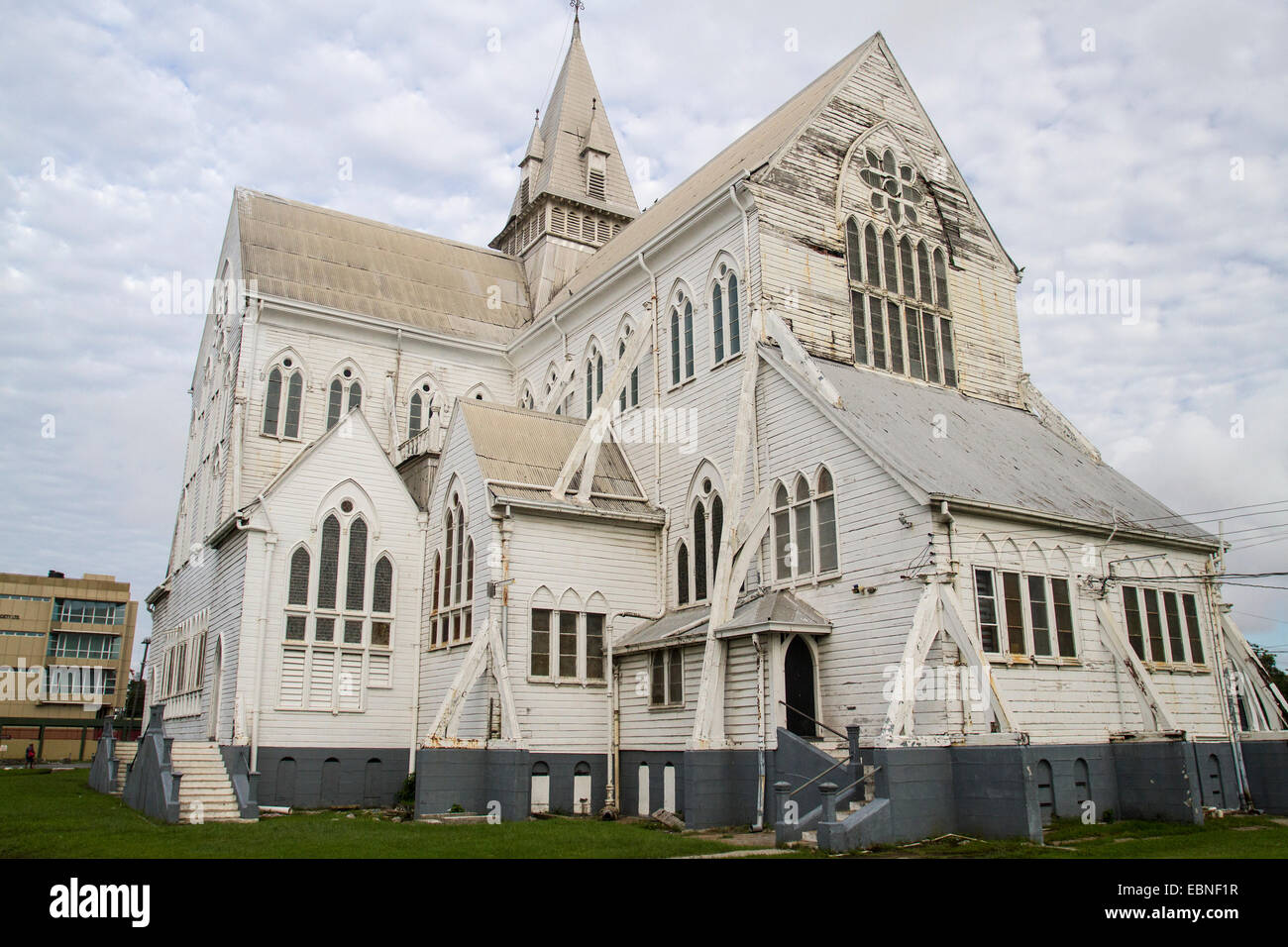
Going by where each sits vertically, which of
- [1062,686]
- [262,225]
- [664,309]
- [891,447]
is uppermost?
[262,225]

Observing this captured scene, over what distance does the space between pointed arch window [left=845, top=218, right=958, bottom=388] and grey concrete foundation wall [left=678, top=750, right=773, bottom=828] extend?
34.1 feet

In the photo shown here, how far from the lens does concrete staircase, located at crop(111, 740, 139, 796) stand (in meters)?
30.0

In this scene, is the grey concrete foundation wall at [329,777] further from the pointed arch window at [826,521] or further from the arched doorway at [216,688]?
the pointed arch window at [826,521]

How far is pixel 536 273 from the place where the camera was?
141 ft

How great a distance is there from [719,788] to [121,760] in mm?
20556

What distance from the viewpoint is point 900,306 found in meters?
27.1

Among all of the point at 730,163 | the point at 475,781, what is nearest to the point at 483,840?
the point at 475,781

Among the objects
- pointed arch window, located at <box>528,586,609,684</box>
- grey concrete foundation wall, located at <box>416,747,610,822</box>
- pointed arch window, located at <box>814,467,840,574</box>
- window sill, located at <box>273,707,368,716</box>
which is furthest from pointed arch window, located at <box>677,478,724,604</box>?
window sill, located at <box>273,707,368,716</box>

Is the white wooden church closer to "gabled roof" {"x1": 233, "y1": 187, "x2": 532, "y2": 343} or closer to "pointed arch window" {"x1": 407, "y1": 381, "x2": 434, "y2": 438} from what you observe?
"gabled roof" {"x1": 233, "y1": 187, "x2": 532, "y2": 343}

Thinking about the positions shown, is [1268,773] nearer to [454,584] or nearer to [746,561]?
[746,561]
